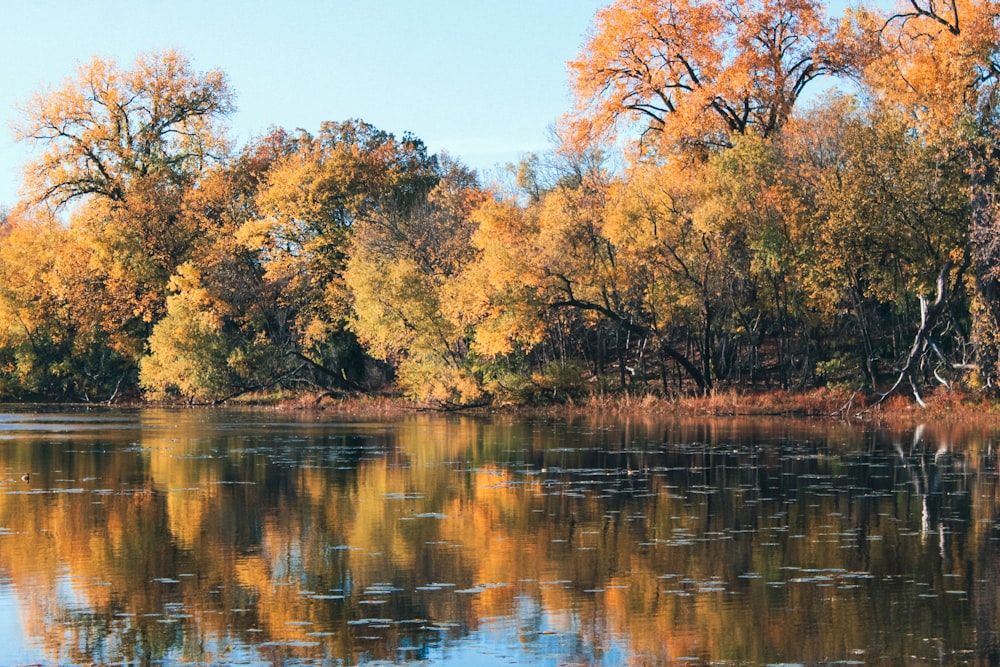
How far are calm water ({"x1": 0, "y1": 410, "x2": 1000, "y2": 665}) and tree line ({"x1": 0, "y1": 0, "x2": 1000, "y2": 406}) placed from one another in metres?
14.0

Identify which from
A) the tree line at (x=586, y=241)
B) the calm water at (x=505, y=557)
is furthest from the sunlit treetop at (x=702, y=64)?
the calm water at (x=505, y=557)

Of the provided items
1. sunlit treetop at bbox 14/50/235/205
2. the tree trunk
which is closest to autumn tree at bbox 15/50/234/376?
sunlit treetop at bbox 14/50/235/205

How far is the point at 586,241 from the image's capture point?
172 ft

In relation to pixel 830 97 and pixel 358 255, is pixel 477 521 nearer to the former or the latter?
pixel 830 97

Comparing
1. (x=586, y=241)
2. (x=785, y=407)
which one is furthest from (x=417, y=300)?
(x=785, y=407)

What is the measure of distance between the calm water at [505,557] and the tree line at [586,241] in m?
14.0

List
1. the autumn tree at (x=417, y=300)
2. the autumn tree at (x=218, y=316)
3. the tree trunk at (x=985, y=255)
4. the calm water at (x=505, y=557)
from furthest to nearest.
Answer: the autumn tree at (x=218, y=316) → the autumn tree at (x=417, y=300) → the tree trunk at (x=985, y=255) → the calm water at (x=505, y=557)

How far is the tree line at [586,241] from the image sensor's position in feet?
150

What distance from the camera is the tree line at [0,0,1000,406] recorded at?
45.6 m

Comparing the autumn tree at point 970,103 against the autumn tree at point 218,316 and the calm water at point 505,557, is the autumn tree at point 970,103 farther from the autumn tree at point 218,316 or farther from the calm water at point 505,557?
the autumn tree at point 218,316

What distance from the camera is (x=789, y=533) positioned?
2017 centimetres

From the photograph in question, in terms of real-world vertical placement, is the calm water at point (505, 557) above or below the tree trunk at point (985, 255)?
below

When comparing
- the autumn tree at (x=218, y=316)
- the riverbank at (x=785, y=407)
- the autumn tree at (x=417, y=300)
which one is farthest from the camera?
the autumn tree at (x=218, y=316)

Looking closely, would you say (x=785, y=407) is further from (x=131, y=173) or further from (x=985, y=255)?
(x=131, y=173)
